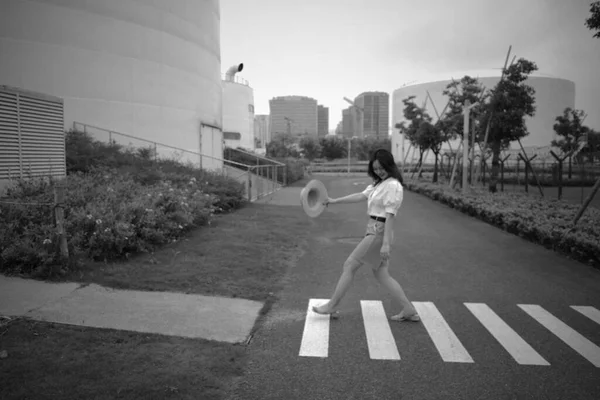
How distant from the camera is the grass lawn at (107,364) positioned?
11.8 ft

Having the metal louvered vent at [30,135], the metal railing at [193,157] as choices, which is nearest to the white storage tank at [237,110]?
the metal railing at [193,157]

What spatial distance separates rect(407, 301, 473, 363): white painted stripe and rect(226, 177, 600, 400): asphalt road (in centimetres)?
1

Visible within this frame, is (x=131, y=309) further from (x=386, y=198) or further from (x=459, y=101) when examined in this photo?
(x=459, y=101)

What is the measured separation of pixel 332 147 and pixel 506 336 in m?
104

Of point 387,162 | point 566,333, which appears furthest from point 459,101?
point 387,162

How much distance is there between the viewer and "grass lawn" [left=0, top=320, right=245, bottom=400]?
3.59 m

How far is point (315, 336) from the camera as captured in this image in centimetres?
499

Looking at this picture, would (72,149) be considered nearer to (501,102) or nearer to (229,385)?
(229,385)

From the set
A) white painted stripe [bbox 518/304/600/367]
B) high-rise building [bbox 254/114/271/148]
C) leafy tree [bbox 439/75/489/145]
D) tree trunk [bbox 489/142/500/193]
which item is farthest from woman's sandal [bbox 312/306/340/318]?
high-rise building [bbox 254/114/271/148]

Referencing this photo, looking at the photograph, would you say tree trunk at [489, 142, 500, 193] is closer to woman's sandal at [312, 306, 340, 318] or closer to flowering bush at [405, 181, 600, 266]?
flowering bush at [405, 181, 600, 266]

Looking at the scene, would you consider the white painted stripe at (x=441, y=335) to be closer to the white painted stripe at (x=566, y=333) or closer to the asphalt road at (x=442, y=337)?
the asphalt road at (x=442, y=337)

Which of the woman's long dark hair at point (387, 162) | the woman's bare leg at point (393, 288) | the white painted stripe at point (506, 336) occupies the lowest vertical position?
the white painted stripe at point (506, 336)

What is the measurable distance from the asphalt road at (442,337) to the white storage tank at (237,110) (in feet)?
167

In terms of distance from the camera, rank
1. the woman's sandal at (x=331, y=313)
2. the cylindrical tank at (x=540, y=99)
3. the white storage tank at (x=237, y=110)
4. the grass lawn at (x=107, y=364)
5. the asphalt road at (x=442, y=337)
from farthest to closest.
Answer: the cylindrical tank at (x=540, y=99) → the white storage tank at (x=237, y=110) → the woman's sandal at (x=331, y=313) → the asphalt road at (x=442, y=337) → the grass lawn at (x=107, y=364)
